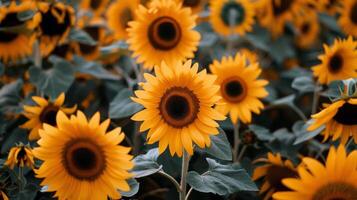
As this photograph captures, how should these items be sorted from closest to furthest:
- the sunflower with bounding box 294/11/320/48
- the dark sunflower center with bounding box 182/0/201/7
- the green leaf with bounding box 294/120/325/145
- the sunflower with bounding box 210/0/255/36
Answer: the green leaf with bounding box 294/120/325/145 < the sunflower with bounding box 210/0/255/36 < the dark sunflower center with bounding box 182/0/201/7 < the sunflower with bounding box 294/11/320/48

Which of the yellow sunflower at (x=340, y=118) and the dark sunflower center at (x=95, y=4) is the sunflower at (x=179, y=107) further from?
the dark sunflower center at (x=95, y=4)

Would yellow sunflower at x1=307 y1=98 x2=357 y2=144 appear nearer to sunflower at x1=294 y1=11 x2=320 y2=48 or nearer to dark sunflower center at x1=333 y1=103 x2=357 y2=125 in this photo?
dark sunflower center at x1=333 y1=103 x2=357 y2=125

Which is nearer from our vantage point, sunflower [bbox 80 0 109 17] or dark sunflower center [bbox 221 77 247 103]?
dark sunflower center [bbox 221 77 247 103]

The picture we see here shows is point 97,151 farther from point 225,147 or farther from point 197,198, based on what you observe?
point 197,198

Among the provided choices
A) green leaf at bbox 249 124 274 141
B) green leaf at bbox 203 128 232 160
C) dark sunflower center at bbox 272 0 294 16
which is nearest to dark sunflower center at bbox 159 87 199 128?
green leaf at bbox 203 128 232 160

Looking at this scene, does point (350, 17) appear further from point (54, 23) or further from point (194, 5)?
point (54, 23)

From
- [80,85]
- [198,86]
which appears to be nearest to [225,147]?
[198,86]
